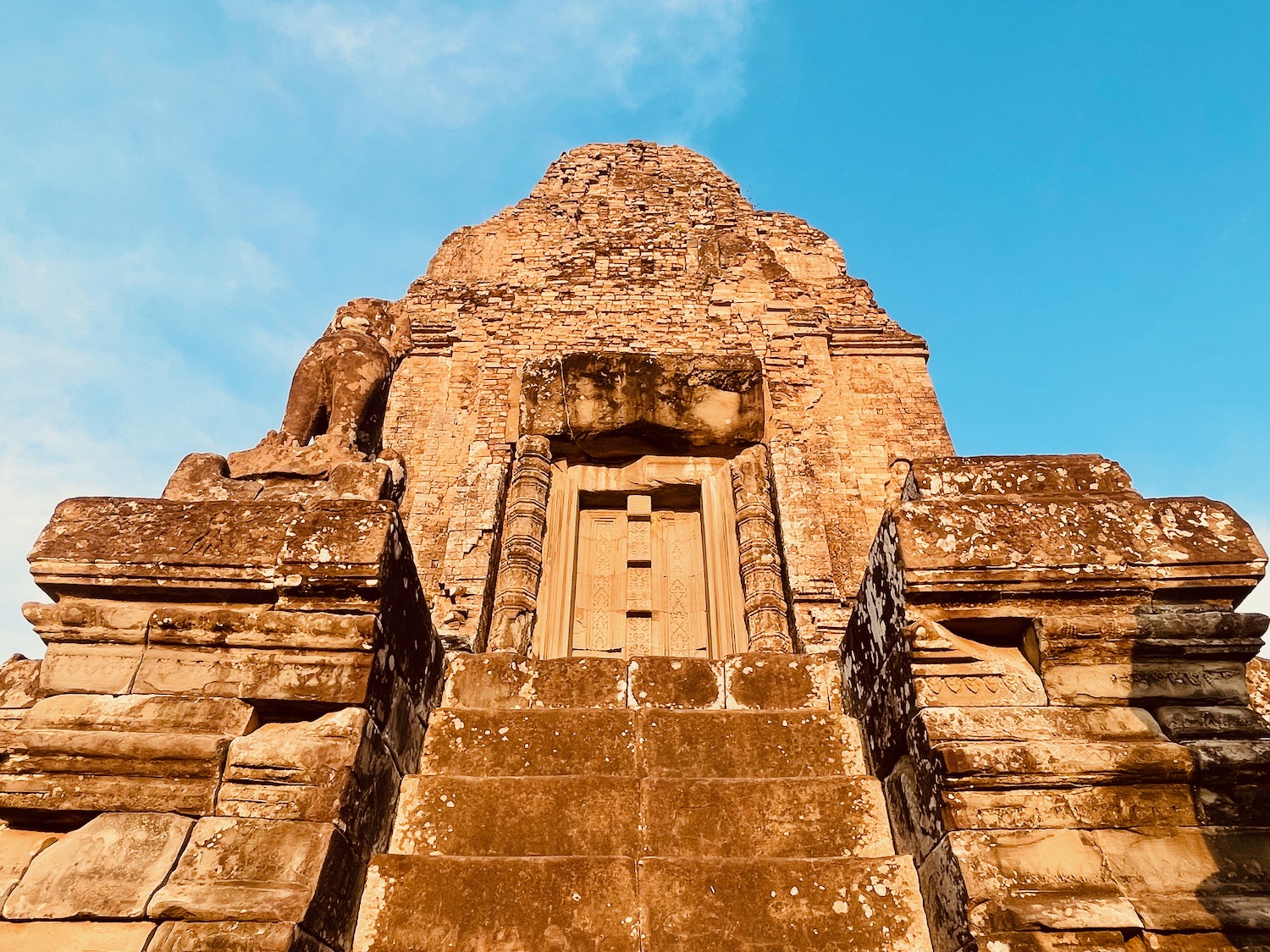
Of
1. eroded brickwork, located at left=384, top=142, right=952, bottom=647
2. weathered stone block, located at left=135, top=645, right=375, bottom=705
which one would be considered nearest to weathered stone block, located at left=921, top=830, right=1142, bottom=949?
weathered stone block, located at left=135, top=645, right=375, bottom=705

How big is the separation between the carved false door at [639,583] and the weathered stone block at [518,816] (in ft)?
8.68

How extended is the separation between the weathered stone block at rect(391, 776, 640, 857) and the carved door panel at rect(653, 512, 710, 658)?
2.70 m

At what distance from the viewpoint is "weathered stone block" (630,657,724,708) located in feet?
13.9

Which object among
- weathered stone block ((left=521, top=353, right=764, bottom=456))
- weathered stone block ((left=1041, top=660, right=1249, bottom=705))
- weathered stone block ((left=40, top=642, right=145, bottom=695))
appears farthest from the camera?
weathered stone block ((left=521, top=353, right=764, bottom=456))

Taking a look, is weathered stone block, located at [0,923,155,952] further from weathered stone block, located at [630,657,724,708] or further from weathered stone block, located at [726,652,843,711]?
weathered stone block, located at [726,652,843,711]

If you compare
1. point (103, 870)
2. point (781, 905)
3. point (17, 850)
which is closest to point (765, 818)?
point (781, 905)

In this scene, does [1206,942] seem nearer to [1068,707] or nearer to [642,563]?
[1068,707]

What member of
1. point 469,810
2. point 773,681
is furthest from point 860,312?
point 469,810

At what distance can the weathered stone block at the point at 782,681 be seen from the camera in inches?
167

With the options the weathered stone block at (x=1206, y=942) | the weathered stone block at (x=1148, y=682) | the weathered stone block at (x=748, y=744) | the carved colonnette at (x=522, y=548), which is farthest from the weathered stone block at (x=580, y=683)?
the weathered stone block at (x=1206, y=942)

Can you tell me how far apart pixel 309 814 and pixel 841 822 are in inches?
84.8

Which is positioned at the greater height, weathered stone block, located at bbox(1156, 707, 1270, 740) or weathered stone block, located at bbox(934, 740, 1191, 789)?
weathered stone block, located at bbox(1156, 707, 1270, 740)

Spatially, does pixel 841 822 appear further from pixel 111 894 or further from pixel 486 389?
pixel 486 389

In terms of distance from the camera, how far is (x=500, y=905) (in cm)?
299
